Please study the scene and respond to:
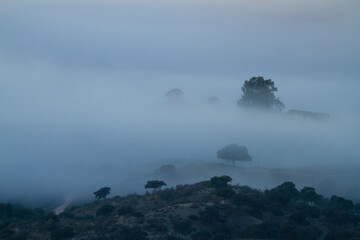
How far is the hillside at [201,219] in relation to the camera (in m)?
28.1

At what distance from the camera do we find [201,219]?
Result: 30.8m

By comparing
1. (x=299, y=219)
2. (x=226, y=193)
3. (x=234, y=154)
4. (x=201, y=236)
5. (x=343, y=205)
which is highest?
(x=234, y=154)

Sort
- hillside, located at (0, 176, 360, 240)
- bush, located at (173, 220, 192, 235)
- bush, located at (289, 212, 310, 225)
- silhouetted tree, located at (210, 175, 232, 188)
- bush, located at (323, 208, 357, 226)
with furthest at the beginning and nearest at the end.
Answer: silhouetted tree, located at (210, 175, 232, 188)
bush, located at (323, 208, 357, 226)
bush, located at (289, 212, 310, 225)
bush, located at (173, 220, 192, 235)
hillside, located at (0, 176, 360, 240)

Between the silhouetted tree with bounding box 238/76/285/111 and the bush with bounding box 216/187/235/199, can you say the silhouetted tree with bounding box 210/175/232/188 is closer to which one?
the bush with bounding box 216/187/235/199

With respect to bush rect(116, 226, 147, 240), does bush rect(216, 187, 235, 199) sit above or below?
above

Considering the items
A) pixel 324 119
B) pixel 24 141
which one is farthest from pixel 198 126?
pixel 24 141

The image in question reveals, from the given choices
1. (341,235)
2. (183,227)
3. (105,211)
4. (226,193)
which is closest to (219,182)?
(226,193)

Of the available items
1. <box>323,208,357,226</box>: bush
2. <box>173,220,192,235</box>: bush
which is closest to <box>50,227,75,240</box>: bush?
<box>173,220,192,235</box>: bush

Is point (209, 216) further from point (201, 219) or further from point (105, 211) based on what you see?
point (105, 211)

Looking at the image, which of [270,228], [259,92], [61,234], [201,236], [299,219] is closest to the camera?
[201,236]

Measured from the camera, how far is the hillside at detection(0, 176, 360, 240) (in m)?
28.1

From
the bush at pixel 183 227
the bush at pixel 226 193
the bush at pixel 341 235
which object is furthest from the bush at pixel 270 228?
the bush at pixel 226 193

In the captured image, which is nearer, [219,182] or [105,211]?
[105,211]

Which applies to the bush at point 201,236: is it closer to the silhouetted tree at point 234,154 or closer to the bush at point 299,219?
the bush at point 299,219
